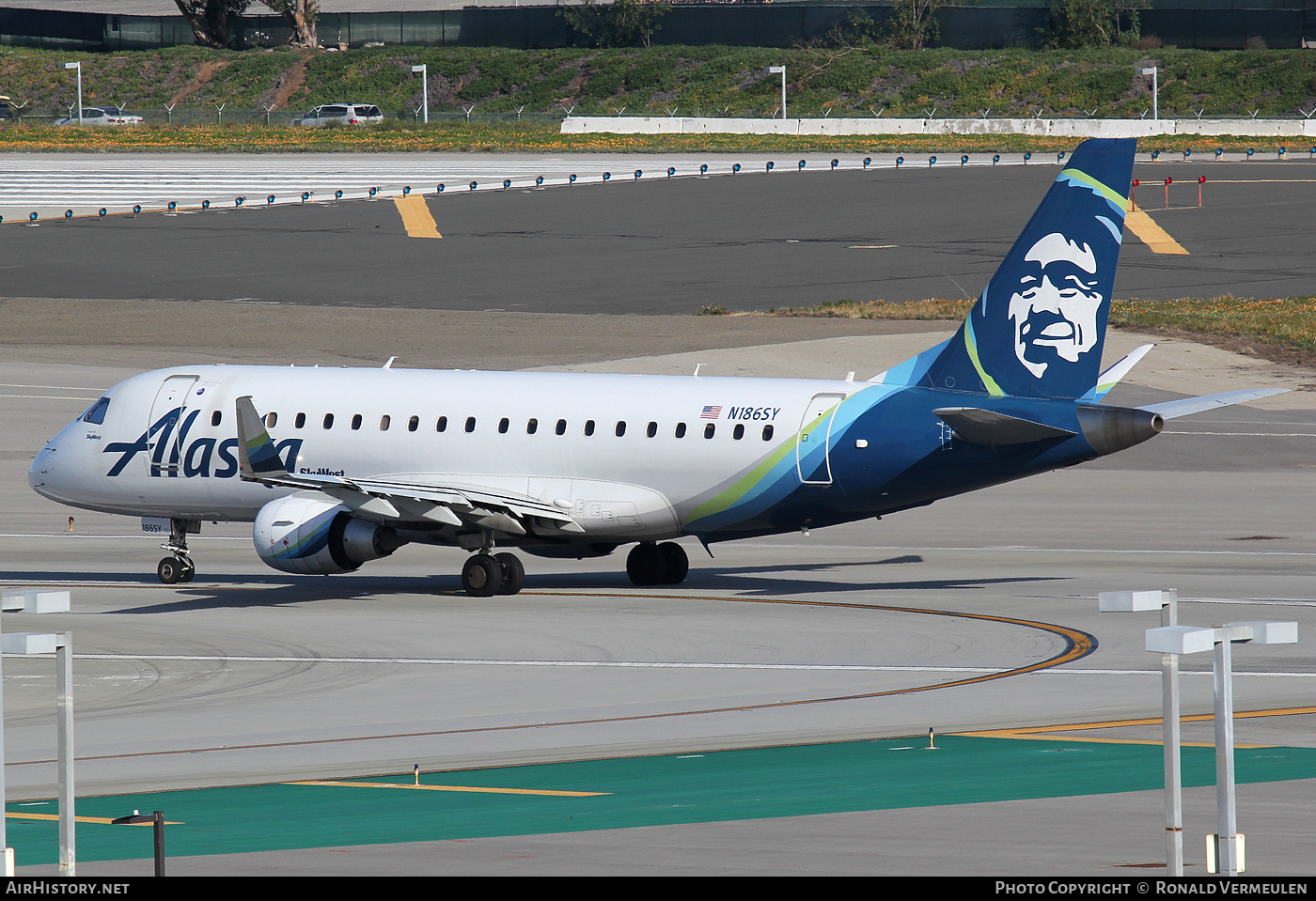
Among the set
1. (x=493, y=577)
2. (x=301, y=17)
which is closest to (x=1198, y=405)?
(x=493, y=577)

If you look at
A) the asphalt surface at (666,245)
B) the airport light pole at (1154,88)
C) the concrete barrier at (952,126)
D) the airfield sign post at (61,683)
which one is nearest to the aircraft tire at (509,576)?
the airfield sign post at (61,683)

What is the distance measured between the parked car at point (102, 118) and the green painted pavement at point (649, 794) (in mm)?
138002

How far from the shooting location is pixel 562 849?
15969 mm

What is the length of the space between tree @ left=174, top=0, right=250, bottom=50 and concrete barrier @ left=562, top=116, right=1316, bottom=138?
59555 mm

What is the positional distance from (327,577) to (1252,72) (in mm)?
118061

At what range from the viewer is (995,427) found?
105 ft

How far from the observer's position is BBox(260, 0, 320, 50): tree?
180 m

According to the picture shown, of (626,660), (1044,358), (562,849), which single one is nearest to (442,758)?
(562,849)

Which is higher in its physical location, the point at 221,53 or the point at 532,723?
the point at 221,53

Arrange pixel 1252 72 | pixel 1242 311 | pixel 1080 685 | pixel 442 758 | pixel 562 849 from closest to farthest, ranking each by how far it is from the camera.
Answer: pixel 562 849
pixel 442 758
pixel 1080 685
pixel 1242 311
pixel 1252 72

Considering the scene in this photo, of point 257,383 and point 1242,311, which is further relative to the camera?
point 1242,311

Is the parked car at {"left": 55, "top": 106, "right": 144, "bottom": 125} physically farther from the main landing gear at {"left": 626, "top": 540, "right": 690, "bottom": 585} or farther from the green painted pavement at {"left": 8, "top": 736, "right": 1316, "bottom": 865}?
the green painted pavement at {"left": 8, "top": 736, "right": 1316, "bottom": 865}

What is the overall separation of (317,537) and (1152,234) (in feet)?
195
